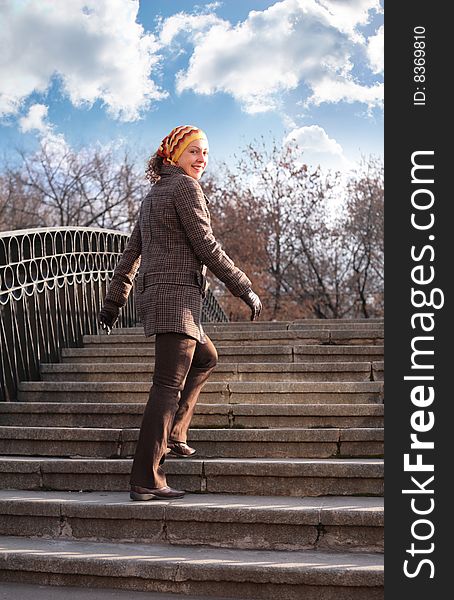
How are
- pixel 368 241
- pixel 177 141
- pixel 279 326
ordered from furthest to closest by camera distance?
pixel 368 241 → pixel 279 326 → pixel 177 141

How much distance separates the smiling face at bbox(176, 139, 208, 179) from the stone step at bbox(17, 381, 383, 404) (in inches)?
75.1

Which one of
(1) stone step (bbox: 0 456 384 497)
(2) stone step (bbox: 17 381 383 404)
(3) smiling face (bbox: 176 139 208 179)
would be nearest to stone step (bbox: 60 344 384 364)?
(2) stone step (bbox: 17 381 383 404)

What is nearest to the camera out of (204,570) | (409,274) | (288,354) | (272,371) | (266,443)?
(204,570)

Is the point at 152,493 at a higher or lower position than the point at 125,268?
lower

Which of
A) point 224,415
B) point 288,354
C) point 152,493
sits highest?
point 288,354

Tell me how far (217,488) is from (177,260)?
1299mm

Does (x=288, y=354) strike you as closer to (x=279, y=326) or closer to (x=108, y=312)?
(x=279, y=326)

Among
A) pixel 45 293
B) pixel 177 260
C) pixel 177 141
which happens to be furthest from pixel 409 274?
pixel 45 293

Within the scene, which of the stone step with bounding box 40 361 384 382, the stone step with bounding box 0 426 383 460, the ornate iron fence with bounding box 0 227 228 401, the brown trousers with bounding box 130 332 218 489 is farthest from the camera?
the ornate iron fence with bounding box 0 227 228 401

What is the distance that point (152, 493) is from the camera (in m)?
4.30

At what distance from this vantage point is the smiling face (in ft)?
14.7

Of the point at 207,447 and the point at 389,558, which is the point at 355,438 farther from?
the point at 389,558

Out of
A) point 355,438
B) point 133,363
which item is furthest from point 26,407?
point 355,438

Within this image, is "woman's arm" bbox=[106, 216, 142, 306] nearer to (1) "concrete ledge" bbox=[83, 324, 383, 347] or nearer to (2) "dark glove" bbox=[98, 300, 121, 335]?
(2) "dark glove" bbox=[98, 300, 121, 335]
